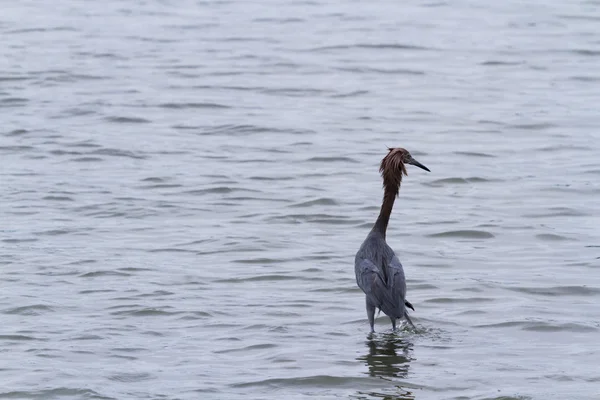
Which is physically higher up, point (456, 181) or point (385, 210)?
point (385, 210)

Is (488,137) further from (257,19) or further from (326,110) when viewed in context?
(257,19)

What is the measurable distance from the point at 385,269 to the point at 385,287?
0.85 ft

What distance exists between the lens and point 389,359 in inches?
359

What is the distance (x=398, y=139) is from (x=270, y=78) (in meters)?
4.51

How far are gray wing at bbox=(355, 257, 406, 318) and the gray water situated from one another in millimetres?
301

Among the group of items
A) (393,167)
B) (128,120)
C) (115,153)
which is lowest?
(115,153)

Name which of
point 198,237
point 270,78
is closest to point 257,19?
point 270,78

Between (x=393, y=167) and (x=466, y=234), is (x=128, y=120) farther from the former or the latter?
(x=393, y=167)

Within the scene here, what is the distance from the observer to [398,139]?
682 inches

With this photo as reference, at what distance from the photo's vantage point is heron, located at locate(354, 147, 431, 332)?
9430 millimetres

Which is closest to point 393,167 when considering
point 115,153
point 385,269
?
point 385,269

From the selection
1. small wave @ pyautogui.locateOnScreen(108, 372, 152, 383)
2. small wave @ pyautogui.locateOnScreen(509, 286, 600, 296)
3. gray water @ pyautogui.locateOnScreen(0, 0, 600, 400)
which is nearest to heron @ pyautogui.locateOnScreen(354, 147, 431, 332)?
gray water @ pyautogui.locateOnScreen(0, 0, 600, 400)

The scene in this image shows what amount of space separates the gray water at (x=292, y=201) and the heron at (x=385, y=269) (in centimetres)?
29

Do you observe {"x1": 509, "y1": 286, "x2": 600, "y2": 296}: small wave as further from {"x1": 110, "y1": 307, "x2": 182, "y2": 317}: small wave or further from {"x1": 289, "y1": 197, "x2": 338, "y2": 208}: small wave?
{"x1": 289, "y1": 197, "x2": 338, "y2": 208}: small wave
